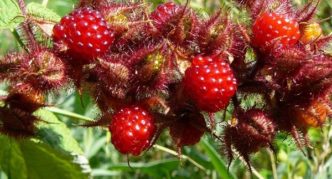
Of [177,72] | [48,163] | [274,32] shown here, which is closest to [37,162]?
[48,163]

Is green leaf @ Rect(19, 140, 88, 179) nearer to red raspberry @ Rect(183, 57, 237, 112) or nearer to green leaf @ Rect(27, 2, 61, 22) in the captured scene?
green leaf @ Rect(27, 2, 61, 22)

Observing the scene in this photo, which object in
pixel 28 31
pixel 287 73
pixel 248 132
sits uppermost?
pixel 28 31

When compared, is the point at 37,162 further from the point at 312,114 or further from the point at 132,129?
the point at 312,114

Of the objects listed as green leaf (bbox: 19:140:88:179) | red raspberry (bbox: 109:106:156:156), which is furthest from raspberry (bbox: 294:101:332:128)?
green leaf (bbox: 19:140:88:179)

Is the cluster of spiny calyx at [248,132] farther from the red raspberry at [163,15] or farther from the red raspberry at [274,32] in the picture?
the red raspberry at [163,15]

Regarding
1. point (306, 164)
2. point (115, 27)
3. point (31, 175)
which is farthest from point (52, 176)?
point (306, 164)
